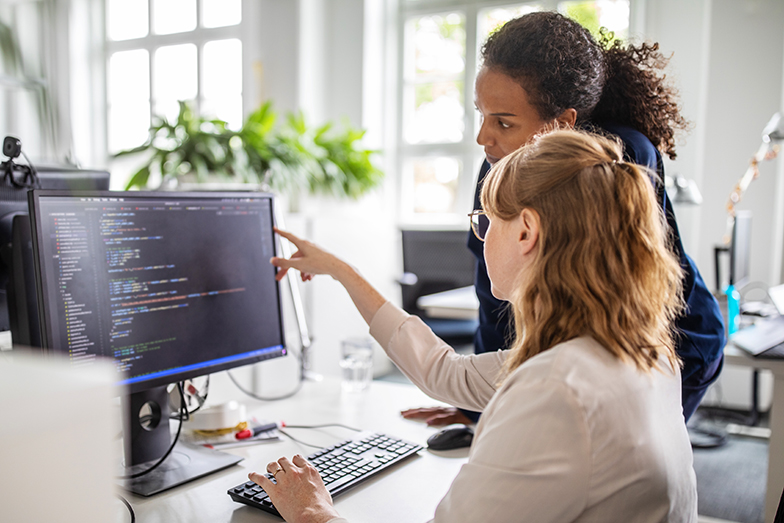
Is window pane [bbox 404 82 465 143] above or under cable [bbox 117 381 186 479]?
above

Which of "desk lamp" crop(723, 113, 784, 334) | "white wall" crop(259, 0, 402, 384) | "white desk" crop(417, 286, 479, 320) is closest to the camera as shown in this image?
"desk lamp" crop(723, 113, 784, 334)

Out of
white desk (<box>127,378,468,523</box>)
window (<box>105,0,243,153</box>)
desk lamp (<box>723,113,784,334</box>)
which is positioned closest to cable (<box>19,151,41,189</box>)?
white desk (<box>127,378,468,523</box>)

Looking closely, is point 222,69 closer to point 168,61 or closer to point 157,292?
point 168,61

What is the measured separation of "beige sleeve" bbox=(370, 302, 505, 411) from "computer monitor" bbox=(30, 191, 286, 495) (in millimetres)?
259

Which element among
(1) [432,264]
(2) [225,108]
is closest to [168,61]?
(2) [225,108]

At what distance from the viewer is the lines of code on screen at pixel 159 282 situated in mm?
947

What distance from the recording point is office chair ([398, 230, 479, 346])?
3.78m

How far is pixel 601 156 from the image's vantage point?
0.76 m

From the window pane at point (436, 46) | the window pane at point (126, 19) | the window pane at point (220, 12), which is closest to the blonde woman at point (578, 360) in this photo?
the window pane at point (436, 46)

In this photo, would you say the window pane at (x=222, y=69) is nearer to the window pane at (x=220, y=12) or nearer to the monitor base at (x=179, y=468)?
the window pane at (x=220, y=12)

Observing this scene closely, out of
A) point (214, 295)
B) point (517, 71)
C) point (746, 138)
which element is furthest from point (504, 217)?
point (746, 138)

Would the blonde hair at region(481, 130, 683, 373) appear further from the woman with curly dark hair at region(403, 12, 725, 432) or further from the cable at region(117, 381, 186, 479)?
the cable at region(117, 381, 186, 479)

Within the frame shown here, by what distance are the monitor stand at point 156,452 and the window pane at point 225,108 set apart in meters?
4.29

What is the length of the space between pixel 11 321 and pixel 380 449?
0.64 m
